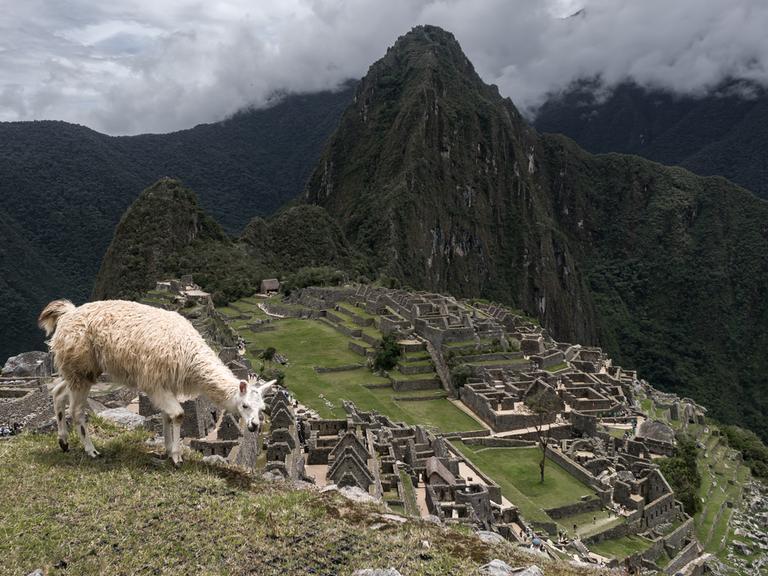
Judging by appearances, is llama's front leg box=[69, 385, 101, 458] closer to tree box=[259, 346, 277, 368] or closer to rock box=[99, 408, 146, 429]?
rock box=[99, 408, 146, 429]

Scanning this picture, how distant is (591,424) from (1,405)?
85.0 ft

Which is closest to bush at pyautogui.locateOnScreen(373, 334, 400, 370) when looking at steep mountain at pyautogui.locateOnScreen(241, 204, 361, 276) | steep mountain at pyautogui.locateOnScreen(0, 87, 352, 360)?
steep mountain at pyautogui.locateOnScreen(0, 87, 352, 360)

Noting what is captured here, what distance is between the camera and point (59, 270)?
71.7 metres

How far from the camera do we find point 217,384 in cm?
740

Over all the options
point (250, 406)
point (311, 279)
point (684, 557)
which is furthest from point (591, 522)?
point (311, 279)

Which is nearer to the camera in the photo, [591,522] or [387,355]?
[591,522]

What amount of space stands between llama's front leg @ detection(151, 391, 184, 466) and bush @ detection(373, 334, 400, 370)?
30.3m

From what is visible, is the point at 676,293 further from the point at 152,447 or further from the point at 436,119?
the point at 152,447

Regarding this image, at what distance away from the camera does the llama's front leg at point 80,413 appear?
24.8 ft

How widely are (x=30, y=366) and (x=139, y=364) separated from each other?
15.8 meters

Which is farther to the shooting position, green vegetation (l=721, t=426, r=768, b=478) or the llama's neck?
green vegetation (l=721, t=426, r=768, b=478)

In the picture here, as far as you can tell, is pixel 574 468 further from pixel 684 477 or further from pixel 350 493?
pixel 350 493

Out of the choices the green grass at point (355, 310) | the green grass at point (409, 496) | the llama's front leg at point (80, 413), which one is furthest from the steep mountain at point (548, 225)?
the llama's front leg at point (80, 413)

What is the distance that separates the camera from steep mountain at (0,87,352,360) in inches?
2525
